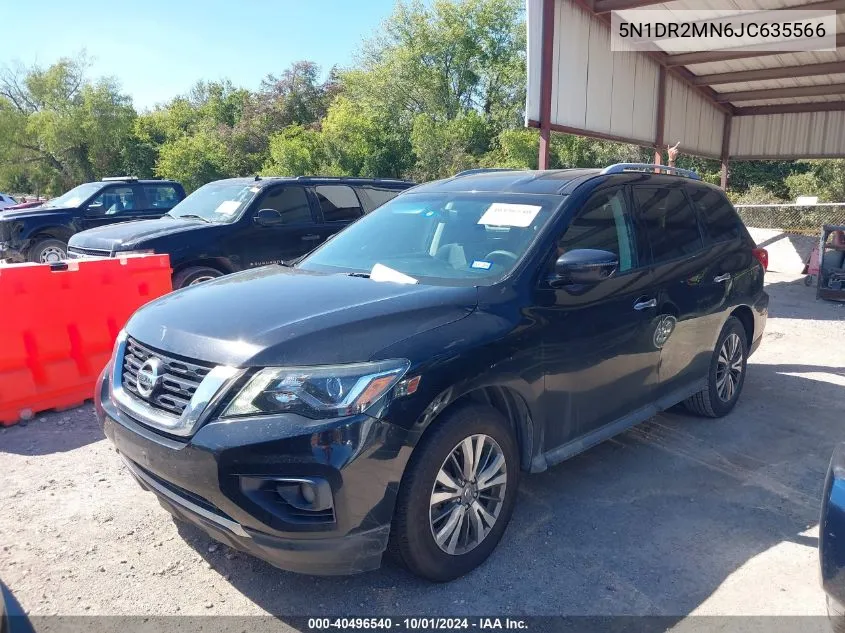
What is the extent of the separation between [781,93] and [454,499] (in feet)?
54.4

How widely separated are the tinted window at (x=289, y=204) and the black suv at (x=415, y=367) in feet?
13.9

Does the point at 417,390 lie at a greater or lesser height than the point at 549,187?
lesser

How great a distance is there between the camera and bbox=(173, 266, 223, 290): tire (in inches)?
286

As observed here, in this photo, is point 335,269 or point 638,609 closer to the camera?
point 638,609

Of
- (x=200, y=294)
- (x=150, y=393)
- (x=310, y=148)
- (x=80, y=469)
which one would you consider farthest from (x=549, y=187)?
(x=310, y=148)

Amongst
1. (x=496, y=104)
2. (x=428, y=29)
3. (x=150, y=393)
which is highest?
(x=428, y=29)

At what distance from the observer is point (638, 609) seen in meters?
2.76

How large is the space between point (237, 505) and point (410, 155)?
3013 cm

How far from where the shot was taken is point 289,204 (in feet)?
27.5

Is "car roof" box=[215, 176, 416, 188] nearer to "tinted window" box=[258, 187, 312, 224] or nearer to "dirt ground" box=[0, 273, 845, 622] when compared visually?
"tinted window" box=[258, 187, 312, 224]

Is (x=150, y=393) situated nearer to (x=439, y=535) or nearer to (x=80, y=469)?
(x=439, y=535)

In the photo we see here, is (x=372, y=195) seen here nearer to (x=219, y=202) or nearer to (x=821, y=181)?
(x=219, y=202)

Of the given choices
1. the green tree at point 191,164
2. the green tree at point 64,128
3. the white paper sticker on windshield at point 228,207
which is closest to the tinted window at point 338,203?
the white paper sticker on windshield at point 228,207

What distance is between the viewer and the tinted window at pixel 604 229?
3496 millimetres
